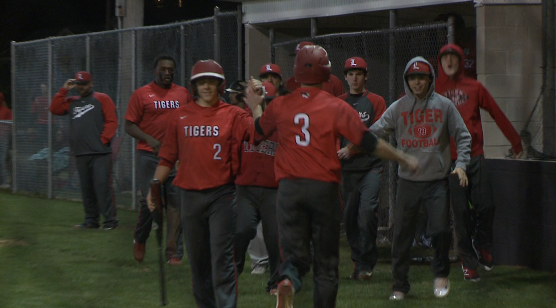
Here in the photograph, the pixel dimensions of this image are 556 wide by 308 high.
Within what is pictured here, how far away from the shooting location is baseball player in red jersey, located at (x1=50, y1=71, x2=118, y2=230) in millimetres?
11160

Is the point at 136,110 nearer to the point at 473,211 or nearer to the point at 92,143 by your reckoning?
the point at 92,143

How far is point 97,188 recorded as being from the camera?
36.4 feet

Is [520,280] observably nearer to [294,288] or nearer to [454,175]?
[454,175]

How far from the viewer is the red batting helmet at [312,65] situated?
5.40 m

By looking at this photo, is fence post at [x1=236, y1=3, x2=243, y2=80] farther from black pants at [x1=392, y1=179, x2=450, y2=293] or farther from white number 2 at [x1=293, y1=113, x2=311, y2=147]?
white number 2 at [x1=293, y1=113, x2=311, y2=147]

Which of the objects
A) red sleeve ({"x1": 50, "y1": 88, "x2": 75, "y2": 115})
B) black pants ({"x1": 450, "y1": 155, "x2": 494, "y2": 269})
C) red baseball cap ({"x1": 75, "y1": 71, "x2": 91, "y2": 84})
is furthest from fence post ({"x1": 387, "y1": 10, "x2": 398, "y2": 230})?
red sleeve ({"x1": 50, "y1": 88, "x2": 75, "y2": 115})

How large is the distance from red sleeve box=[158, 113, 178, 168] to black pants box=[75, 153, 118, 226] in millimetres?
5422

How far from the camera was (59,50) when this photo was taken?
572 inches

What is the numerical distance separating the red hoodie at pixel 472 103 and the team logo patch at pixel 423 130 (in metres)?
1.04

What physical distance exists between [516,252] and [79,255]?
14.9ft

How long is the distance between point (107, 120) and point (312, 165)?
6.49 metres

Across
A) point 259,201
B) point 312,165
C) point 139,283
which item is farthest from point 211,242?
point 139,283

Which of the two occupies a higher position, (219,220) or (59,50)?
(59,50)

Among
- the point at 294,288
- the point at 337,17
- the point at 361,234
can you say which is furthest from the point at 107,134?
the point at 294,288
